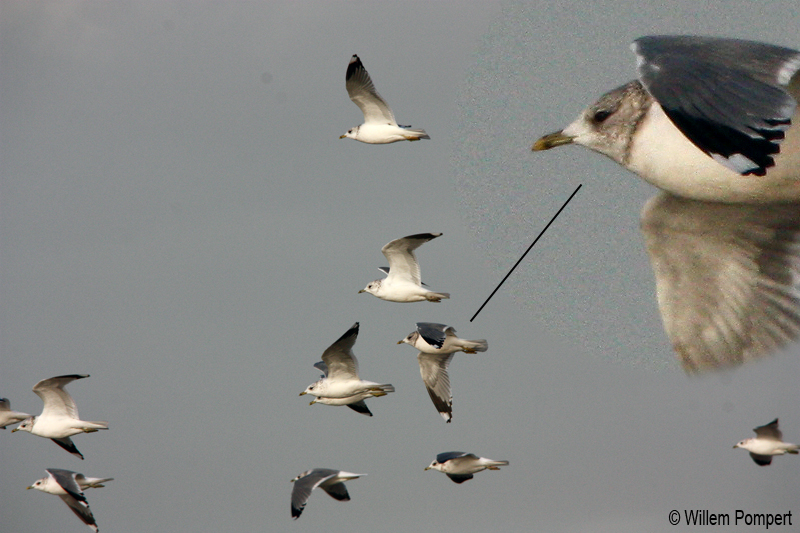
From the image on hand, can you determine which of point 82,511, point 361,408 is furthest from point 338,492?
point 82,511

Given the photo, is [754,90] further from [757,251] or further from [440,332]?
[440,332]

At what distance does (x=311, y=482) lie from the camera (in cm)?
1634

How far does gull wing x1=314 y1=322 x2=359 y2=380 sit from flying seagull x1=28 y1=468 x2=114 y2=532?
4224mm

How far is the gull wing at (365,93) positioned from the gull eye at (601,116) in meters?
6.91

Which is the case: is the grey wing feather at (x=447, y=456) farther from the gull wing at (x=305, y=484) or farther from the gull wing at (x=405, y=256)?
the gull wing at (x=405, y=256)

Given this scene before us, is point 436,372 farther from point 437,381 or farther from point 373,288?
point 373,288

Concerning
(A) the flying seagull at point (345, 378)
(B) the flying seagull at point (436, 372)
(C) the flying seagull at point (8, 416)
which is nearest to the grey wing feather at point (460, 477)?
(B) the flying seagull at point (436, 372)

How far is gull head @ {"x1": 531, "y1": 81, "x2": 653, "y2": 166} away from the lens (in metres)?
7.36

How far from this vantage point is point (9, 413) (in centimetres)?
1780

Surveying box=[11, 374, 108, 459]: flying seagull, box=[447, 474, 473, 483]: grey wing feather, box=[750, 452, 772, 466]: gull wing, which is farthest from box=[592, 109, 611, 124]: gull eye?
box=[750, 452, 772, 466]: gull wing

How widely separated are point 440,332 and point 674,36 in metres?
8.62

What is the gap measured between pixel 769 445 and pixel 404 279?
28.1 ft

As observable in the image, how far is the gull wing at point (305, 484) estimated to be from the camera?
15.3m

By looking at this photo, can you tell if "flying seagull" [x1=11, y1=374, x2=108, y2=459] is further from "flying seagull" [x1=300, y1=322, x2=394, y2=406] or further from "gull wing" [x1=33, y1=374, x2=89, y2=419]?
"flying seagull" [x1=300, y1=322, x2=394, y2=406]
